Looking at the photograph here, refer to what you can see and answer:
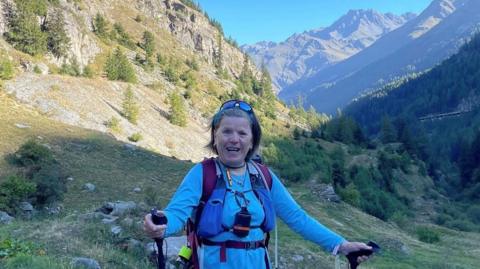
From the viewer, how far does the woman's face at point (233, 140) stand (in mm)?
4102

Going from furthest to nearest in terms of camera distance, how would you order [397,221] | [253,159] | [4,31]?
[4,31] → [397,221] → [253,159]

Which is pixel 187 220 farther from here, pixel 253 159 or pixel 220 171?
pixel 253 159

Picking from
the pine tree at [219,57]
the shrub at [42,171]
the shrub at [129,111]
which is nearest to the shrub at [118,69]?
the shrub at [129,111]

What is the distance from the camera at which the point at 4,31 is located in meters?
41.2

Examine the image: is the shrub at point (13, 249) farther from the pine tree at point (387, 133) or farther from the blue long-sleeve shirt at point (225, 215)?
the pine tree at point (387, 133)

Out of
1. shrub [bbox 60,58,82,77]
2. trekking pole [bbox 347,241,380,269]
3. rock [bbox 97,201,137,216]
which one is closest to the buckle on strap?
trekking pole [bbox 347,241,380,269]

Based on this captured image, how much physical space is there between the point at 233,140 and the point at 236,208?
623 mm

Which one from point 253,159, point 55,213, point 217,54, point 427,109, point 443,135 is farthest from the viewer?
point 427,109

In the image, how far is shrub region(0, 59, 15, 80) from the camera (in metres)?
30.0

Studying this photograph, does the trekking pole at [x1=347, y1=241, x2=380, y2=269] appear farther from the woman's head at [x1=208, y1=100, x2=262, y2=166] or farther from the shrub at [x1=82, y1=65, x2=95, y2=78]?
the shrub at [x1=82, y1=65, x2=95, y2=78]

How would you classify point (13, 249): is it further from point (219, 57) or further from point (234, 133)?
point (219, 57)

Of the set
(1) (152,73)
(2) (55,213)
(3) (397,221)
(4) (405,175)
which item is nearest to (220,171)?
(2) (55,213)

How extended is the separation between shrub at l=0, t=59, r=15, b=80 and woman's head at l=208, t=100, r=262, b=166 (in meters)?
30.0

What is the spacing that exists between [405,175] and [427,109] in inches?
5405
